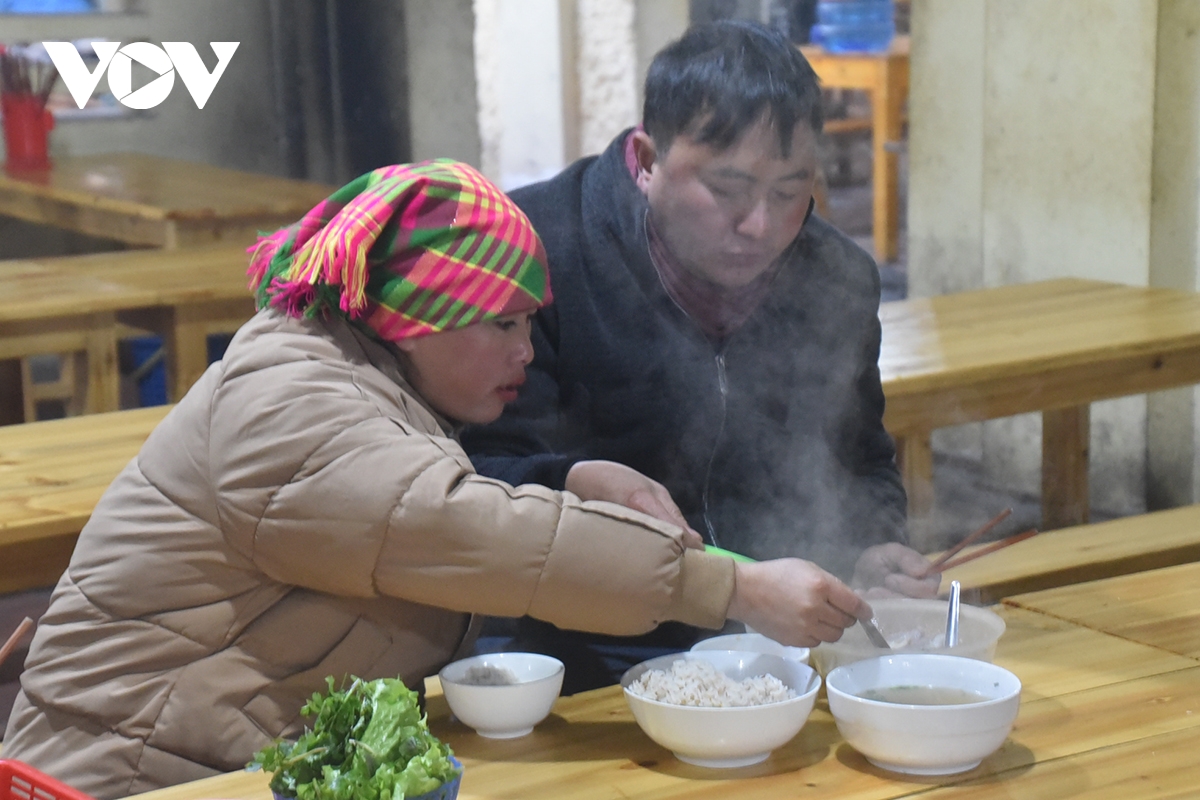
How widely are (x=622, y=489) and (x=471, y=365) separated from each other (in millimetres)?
288

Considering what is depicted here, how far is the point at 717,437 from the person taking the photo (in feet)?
7.69

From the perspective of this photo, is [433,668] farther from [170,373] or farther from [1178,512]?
[170,373]

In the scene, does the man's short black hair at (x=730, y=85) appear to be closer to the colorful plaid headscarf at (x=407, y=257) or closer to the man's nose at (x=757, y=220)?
the man's nose at (x=757, y=220)

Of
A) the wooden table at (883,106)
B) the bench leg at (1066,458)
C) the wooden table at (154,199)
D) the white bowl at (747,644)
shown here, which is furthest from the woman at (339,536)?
the wooden table at (883,106)

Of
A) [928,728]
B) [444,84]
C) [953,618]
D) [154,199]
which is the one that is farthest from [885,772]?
[444,84]

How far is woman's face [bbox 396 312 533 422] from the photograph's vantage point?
5.74 ft

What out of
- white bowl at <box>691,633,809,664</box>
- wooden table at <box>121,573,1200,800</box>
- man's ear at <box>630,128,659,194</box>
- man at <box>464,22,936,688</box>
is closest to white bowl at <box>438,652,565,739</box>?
wooden table at <box>121,573,1200,800</box>

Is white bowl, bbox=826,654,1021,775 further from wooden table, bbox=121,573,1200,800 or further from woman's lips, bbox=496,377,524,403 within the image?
woman's lips, bbox=496,377,524,403

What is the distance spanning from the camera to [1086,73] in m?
4.54

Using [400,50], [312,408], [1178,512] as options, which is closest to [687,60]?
[312,408]

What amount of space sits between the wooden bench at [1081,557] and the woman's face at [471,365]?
1008 millimetres

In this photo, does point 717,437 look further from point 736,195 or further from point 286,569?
point 286,569

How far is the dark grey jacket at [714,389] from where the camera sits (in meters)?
2.29

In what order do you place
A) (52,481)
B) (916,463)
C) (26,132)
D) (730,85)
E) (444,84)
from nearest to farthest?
(730,85), (52,481), (916,463), (26,132), (444,84)
